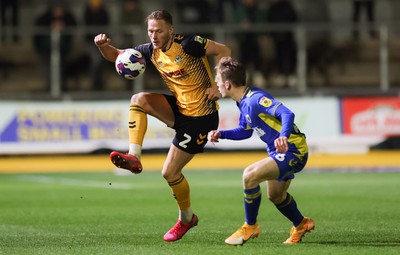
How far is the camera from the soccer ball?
994 centimetres

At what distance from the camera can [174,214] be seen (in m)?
12.8

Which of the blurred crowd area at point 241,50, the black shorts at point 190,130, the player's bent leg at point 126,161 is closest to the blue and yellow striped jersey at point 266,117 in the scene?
the black shorts at point 190,130

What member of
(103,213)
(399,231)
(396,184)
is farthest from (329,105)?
(399,231)

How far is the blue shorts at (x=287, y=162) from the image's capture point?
9.02 metres

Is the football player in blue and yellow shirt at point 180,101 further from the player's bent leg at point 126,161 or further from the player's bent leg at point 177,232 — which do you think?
the player's bent leg at point 126,161

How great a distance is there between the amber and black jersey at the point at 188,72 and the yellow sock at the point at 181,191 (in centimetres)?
70

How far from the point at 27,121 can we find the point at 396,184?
29.3ft

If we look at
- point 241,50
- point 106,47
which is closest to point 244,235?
point 106,47

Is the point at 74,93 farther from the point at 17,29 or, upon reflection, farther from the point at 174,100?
the point at 174,100

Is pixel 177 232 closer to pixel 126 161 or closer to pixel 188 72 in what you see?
pixel 126 161

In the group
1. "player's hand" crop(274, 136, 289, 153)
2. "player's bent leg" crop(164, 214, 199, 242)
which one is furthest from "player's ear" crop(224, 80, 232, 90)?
"player's bent leg" crop(164, 214, 199, 242)

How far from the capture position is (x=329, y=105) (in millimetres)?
22281

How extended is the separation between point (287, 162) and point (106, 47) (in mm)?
2363

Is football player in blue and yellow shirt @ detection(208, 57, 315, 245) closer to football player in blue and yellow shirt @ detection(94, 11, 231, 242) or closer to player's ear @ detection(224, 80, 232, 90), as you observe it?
player's ear @ detection(224, 80, 232, 90)
